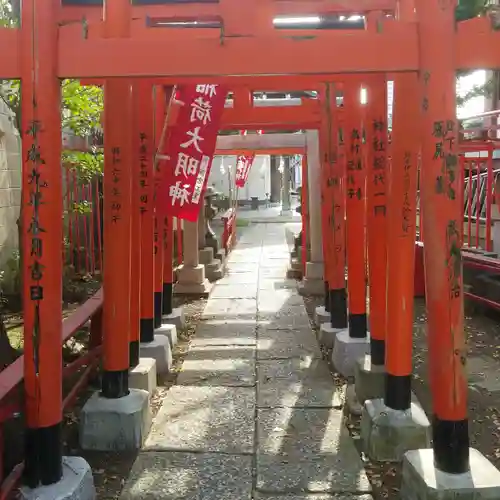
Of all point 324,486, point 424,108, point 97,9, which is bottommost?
point 324,486

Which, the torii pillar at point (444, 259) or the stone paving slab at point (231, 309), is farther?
the stone paving slab at point (231, 309)

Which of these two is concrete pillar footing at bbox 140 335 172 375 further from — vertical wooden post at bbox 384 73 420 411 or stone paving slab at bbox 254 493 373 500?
vertical wooden post at bbox 384 73 420 411

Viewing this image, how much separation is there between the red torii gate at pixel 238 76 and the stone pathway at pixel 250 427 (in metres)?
0.80

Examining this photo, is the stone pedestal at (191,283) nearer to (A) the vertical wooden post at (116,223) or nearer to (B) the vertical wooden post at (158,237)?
(B) the vertical wooden post at (158,237)

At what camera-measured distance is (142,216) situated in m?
5.24

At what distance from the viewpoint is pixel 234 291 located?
31.3 feet

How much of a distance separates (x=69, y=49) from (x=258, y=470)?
260cm

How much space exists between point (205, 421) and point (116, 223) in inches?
64.8

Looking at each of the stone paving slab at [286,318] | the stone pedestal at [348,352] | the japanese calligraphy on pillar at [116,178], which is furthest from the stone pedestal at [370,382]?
the stone paving slab at [286,318]

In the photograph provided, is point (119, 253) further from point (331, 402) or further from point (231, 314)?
point (231, 314)

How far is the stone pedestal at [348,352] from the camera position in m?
5.33

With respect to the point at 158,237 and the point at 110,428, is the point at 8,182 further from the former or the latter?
the point at 110,428

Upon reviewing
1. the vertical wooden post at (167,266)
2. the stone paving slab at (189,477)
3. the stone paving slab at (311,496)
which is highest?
the vertical wooden post at (167,266)

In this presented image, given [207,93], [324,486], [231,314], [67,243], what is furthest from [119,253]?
[67,243]
